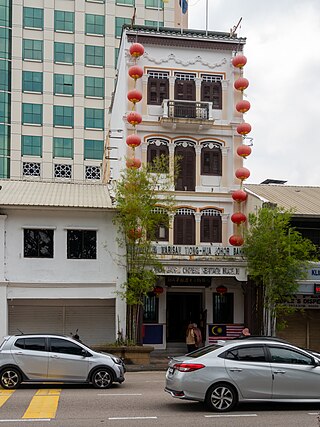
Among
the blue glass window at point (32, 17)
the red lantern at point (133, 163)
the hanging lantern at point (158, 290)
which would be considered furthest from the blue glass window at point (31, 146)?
the hanging lantern at point (158, 290)

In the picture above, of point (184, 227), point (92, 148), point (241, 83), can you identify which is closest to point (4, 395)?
point (184, 227)

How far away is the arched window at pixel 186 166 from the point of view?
31734mm

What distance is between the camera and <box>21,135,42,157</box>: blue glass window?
60125 millimetres

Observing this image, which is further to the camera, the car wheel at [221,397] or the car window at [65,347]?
the car window at [65,347]

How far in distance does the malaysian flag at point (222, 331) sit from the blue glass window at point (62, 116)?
111ft

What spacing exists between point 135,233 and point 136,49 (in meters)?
8.43

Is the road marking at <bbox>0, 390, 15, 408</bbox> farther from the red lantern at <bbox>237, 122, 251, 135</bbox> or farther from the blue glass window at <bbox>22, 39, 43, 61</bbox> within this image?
the blue glass window at <bbox>22, 39, 43, 61</bbox>

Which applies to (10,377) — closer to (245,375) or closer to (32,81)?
(245,375)

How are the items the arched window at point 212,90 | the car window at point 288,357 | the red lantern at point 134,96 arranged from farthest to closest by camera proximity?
the arched window at point 212,90, the red lantern at point 134,96, the car window at point 288,357

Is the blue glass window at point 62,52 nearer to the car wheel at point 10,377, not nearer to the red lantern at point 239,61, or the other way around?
the red lantern at point 239,61

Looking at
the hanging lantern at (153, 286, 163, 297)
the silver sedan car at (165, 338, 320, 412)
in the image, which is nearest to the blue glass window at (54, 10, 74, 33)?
the hanging lantern at (153, 286, 163, 297)

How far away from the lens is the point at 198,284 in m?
31.2

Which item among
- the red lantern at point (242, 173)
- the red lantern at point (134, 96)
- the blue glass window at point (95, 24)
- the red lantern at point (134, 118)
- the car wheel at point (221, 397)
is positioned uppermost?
the blue glass window at point (95, 24)

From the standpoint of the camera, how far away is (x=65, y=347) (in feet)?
60.7
